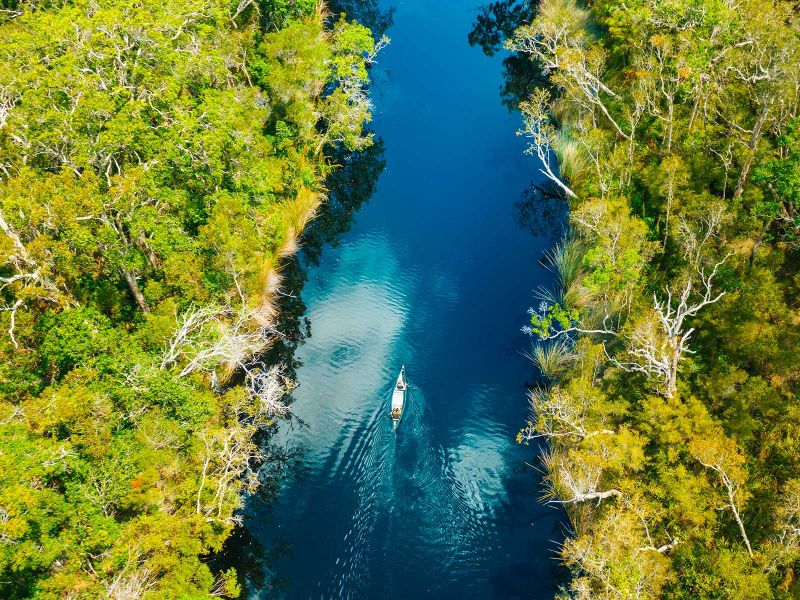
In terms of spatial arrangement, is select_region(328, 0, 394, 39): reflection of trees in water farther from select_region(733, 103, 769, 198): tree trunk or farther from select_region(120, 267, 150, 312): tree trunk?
select_region(120, 267, 150, 312): tree trunk

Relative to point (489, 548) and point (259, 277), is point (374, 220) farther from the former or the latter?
point (489, 548)

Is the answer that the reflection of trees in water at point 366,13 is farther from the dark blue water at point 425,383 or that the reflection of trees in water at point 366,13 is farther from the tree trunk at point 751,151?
the tree trunk at point 751,151

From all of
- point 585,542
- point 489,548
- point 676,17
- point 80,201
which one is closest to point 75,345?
point 80,201

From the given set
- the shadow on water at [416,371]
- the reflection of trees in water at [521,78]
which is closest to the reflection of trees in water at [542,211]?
the reflection of trees in water at [521,78]

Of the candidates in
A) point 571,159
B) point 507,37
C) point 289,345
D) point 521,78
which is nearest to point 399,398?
point 289,345

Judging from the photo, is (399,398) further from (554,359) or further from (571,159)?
(571,159)

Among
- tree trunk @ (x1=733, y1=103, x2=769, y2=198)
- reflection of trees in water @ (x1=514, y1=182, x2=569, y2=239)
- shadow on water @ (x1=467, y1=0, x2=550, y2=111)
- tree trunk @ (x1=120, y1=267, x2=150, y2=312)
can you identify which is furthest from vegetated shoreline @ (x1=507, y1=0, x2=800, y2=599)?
tree trunk @ (x1=120, y1=267, x2=150, y2=312)
